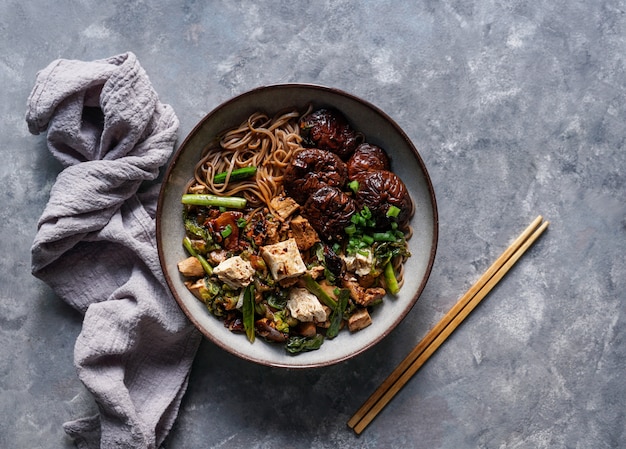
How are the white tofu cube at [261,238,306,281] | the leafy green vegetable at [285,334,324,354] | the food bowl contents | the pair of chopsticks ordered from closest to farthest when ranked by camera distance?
the white tofu cube at [261,238,306,281] < the food bowl contents < the leafy green vegetable at [285,334,324,354] < the pair of chopsticks

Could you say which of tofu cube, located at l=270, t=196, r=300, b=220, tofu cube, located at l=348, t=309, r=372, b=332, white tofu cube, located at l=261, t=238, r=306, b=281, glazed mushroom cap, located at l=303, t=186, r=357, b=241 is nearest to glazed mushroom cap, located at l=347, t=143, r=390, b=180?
glazed mushroom cap, located at l=303, t=186, r=357, b=241

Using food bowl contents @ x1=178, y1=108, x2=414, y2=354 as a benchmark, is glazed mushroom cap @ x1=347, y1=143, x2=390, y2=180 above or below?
above

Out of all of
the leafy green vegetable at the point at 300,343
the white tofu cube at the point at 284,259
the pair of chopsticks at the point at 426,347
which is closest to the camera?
the white tofu cube at the point at 284,259

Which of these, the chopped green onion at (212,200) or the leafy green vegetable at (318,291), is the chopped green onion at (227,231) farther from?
the leafy green vegetable at (318,291)

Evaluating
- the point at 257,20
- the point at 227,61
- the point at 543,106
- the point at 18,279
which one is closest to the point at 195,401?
the point at 18,279

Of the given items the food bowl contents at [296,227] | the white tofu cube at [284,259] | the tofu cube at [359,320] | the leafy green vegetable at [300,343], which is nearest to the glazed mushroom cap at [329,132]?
the food bowl contents at [296,227]

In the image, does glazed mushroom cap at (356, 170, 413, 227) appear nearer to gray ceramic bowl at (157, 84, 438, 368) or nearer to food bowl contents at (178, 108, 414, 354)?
food bowl contents at (178, 108, 414, 354)

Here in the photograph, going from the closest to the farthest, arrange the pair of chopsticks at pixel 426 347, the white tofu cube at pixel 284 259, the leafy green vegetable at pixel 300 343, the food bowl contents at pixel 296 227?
the white tofu cube at pixel 284 259
the food bowl contents at pixel 296 227
the leafy green vegetable at pixel 300 343
the pair of chopsticks at pixel 426 347
